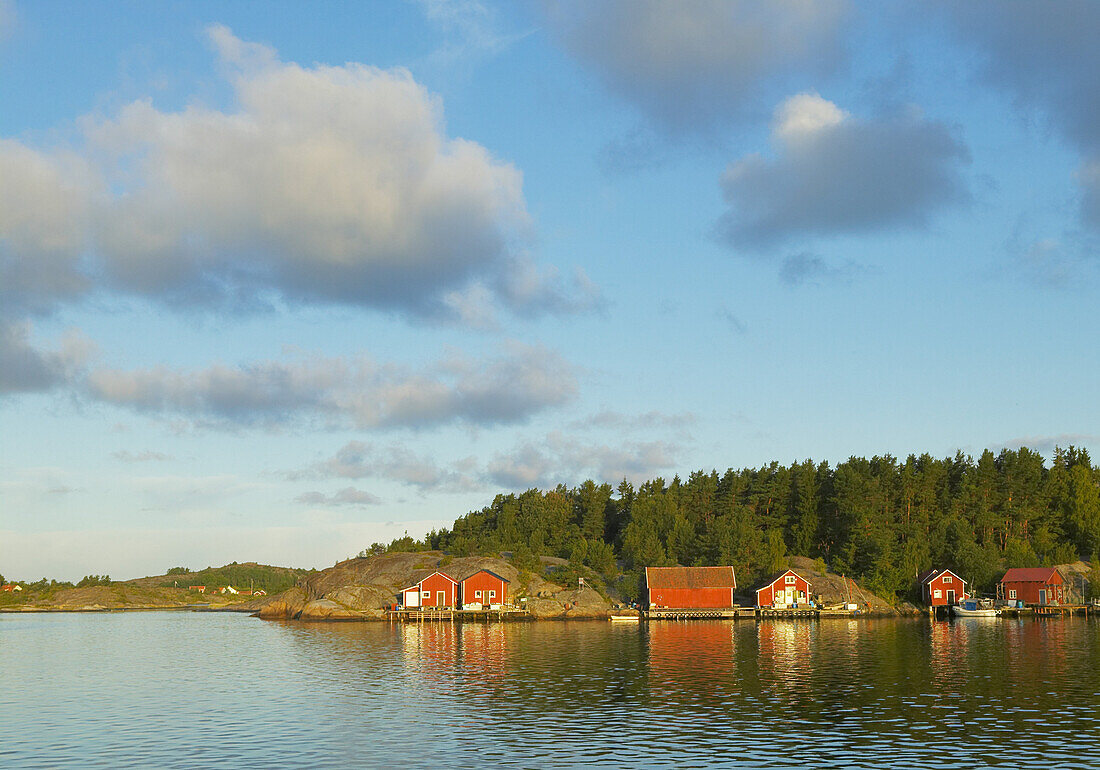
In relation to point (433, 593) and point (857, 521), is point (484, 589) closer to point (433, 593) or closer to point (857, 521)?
point (433, 593)

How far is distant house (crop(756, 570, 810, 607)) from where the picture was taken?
133 m

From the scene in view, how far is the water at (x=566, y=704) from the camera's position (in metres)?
37.8

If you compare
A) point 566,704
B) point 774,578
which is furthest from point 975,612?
point 566,704

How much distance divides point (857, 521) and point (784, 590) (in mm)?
17978

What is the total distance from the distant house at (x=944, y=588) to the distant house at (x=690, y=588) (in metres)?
28.7

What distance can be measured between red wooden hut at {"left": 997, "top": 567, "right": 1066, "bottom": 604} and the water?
4633cm

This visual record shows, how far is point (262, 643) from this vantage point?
98438 mm

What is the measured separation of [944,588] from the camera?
135 meters

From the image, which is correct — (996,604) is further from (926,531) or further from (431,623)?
(431,623)

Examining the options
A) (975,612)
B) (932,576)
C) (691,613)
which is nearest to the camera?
(975,612)

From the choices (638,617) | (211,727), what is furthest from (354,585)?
(211,727)

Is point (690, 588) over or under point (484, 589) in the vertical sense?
under

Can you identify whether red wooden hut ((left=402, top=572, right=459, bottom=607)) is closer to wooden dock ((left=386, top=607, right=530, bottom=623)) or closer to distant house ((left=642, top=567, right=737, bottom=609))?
wooden dock ((left=386, top=607, right=530, bottom=623))

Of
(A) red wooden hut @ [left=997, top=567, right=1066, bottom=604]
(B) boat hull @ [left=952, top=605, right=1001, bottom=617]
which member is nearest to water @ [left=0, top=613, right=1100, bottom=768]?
(B) boat hull @ [left=952, top=605, right=1001, bottom=617]
